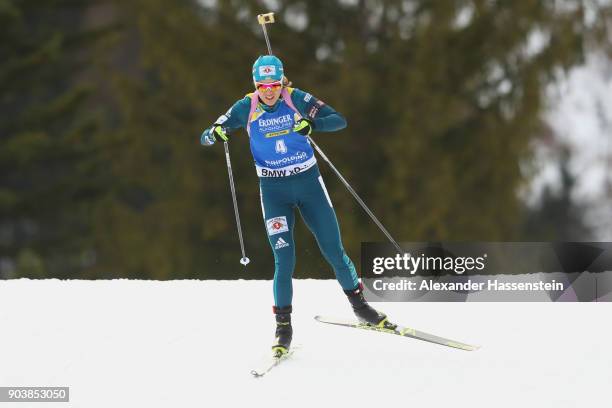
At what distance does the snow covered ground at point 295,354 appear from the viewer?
5.17 metres

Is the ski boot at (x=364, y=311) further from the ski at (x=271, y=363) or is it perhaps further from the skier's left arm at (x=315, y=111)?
the skier's left arm at (x=315, y=111)

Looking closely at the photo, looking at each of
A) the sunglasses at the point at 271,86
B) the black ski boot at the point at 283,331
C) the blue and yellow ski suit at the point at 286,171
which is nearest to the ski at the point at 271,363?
the black ski boot at the point at 283,331

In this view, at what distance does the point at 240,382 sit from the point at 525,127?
41.6 ft

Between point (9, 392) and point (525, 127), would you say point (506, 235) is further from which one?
point (9, 392)

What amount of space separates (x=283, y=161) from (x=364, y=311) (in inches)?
49.1

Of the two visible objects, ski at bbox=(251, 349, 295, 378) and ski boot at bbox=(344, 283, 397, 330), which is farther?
ski boot at bbox=(344, 283, 397, 330)

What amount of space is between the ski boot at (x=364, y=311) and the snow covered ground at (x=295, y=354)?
123mm

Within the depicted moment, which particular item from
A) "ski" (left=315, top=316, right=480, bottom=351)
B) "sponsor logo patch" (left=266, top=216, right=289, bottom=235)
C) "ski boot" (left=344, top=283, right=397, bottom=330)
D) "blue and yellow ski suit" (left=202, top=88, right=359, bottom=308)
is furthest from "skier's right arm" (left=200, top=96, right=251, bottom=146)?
"ski" (left=315, top=316, right=480, bottom=351)

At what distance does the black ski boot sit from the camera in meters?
5.95

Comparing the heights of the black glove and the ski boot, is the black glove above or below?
above

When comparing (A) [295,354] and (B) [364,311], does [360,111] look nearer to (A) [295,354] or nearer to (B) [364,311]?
(B) [364,311]

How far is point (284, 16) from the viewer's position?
17.5 metres

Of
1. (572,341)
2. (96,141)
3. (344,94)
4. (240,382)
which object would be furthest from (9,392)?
(96,141)

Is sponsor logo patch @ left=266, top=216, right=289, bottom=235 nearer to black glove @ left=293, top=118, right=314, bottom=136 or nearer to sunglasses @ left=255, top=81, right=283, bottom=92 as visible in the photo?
black glove @ left=293, top=118, right=314, bottom=136
